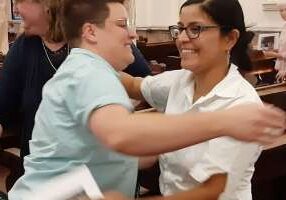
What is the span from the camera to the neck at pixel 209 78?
1630 millimetres

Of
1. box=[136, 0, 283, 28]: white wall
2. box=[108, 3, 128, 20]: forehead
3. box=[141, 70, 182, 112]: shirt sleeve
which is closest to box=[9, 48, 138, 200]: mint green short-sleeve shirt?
box=[108, 3, 128, 20]: forehead

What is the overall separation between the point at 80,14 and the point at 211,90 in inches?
19.3

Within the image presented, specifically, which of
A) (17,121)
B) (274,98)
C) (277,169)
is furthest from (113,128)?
(274,98)

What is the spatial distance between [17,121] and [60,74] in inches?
43.1

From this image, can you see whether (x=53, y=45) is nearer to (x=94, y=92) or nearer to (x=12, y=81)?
(x=12, y=81)

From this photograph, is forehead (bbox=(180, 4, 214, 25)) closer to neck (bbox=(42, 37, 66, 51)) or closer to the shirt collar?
the shirt collar

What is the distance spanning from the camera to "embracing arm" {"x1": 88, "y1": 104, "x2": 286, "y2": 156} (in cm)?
104

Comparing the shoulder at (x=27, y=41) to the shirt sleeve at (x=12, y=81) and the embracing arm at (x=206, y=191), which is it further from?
the embracing arm at (x=206, y=191)

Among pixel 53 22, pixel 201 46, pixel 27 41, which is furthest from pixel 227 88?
pixel 27 41

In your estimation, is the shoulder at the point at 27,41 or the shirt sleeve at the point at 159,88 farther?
the shoulder at the point at 27,41

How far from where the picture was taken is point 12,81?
2119 mm

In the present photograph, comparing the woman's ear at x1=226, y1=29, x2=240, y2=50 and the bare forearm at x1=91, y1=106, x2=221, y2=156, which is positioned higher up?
the woman's ear at x1=226, y1=29, x2=240, y2=50

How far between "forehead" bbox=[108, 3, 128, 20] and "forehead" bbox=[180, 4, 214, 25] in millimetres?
323

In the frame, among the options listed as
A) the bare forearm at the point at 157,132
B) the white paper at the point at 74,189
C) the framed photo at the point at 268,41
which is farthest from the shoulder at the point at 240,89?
the framed photo at the point at 268,41
